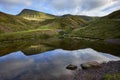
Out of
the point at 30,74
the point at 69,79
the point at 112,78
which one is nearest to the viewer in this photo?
the point at 112,78

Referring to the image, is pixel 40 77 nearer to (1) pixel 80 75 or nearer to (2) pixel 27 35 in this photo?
(1) pixel 80 75

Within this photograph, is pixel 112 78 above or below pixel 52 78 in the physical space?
above

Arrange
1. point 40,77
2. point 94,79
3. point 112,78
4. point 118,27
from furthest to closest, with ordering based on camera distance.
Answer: point 118,27
point 40,77
point 94,79
point 112,78

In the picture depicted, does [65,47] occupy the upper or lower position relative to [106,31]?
lower

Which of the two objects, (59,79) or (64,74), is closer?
(59,79)

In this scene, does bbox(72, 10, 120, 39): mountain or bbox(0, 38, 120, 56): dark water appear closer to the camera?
bbox(0, 38, 120, 56): dark water

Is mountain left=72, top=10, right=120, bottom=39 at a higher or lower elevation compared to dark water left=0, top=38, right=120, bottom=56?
higher

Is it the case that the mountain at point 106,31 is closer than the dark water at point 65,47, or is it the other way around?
the dark water at point 65,47

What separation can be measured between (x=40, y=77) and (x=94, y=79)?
10.6m

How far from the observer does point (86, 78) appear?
33.0 meters

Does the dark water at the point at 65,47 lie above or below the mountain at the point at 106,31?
below

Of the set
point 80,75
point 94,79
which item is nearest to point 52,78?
point 80,75

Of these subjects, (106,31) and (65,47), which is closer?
(65,47)

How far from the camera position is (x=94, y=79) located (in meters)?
31.6
